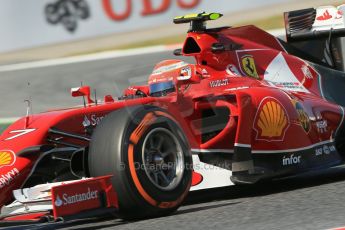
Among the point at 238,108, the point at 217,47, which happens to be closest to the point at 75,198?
the point at 238,108

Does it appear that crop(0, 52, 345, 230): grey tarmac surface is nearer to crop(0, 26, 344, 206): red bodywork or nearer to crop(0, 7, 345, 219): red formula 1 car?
crop(0, 7, 345, 219): red formula 1 car

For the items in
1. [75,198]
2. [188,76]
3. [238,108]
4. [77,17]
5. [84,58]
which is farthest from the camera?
[77,17]

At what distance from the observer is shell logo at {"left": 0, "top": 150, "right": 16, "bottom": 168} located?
540 cm

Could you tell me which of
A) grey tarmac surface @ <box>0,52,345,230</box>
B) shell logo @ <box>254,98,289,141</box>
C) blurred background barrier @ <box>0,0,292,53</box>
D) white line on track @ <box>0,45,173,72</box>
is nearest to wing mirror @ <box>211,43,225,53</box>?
shell logo @ <box>254,98,289,141</box>

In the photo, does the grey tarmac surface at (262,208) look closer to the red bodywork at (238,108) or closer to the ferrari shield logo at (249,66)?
the red bodywork at (238,108)

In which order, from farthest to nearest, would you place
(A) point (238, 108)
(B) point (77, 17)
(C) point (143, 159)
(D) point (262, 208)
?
1. (B) point (77, 17)
2. (A) point (238, 108)
3. (D) point (262, 208)
4. (C) point (143, 159)

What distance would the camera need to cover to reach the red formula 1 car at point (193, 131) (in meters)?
5.18

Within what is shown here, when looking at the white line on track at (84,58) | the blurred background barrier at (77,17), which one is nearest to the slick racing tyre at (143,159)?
the white line on track at (84,58)

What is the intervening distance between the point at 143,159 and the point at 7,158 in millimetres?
970

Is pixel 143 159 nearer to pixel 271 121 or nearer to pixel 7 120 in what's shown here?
pixel 271 121

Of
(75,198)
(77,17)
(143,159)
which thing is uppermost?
(77,17)

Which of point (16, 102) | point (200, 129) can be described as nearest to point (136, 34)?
point (16, 102)

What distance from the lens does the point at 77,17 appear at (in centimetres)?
1881

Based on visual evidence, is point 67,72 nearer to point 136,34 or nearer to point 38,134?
point 136,34
